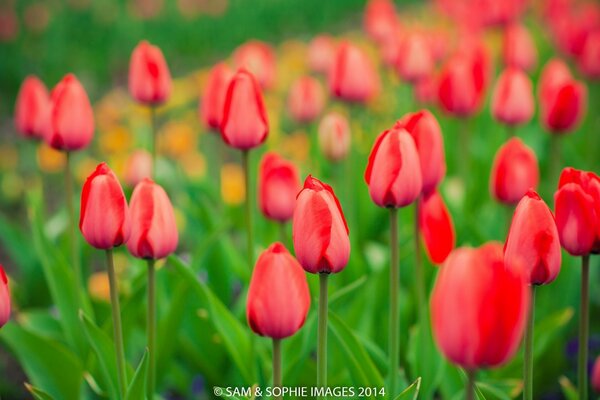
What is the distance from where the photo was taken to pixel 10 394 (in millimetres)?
2770

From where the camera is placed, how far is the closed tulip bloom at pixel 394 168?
4.76ft

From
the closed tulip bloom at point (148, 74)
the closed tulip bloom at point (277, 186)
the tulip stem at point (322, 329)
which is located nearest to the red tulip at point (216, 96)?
the closed tulip bloom at point (148, 74)

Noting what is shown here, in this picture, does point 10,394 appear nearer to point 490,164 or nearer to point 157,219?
point 157,219

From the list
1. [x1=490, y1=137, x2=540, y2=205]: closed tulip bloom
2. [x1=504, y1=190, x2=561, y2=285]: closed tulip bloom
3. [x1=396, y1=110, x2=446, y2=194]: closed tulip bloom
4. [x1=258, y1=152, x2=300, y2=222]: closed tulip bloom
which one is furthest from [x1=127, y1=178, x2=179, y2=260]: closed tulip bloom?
[x1=490, y1=137, x2=540, y2=205]: closed tulip bloom

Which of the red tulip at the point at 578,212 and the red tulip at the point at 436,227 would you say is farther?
the red tulip at the point at 436,227

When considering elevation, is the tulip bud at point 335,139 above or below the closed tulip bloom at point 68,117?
below

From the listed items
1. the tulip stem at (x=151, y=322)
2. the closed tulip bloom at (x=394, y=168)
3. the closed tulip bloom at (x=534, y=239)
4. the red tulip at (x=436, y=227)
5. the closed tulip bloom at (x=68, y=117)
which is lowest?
the tulip stem at (x=151, y=322)

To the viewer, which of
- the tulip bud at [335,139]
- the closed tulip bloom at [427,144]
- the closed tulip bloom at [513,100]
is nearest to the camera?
the closed tulip bloom at [427,144]

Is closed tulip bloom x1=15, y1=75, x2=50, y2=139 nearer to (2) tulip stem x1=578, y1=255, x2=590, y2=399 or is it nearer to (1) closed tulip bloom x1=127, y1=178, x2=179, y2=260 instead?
(1) closed tulip bloom x1=127, y1=178, x2=179, y2=260

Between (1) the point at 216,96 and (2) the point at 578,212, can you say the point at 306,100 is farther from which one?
(2) the point at 578,212

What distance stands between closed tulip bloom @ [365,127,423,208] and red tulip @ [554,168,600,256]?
0.88ft

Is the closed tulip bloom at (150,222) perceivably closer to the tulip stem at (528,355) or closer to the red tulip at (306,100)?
the tulip stem at (528,355)

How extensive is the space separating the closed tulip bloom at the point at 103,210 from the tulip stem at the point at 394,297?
0.52 meters

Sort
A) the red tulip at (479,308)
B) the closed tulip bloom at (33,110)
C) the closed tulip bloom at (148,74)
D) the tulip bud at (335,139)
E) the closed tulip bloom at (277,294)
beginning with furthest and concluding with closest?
the tulip bud at (335,139)
the closed tulip bloom at (33,110)
the closed tulip bloom at (148,74)
the closed tulip bloom at (277,294)
the red tulip at (479,308)
